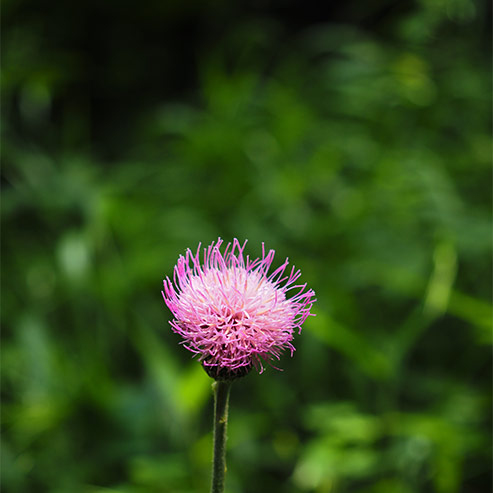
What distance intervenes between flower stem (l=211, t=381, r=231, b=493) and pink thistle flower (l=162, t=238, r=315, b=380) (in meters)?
0.03

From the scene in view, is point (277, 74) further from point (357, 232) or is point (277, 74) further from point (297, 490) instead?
point (297, 490)

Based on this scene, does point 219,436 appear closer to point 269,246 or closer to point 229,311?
point 229,311

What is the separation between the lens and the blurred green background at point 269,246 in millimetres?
1583

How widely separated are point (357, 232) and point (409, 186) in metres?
0.25

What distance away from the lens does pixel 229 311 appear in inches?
22.3

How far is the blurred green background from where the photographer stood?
1.58 meters

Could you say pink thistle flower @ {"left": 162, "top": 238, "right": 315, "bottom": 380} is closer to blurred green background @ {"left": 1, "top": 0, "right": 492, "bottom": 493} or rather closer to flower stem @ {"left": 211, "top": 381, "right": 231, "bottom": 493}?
flower stem @ {"left": 211, "top": 381, "right": 231, "bottom": 493}

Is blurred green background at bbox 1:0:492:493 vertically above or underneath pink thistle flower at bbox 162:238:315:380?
above

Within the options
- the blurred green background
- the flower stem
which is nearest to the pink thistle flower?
the flower stem

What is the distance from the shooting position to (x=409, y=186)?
81.7 inches

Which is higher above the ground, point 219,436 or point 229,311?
point 229,311

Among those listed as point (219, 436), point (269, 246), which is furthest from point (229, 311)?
point (269, 246)

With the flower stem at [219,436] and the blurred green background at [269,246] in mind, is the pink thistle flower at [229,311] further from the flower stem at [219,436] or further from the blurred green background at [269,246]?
the blurred green background at [269,246]

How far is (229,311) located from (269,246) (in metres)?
1.41
